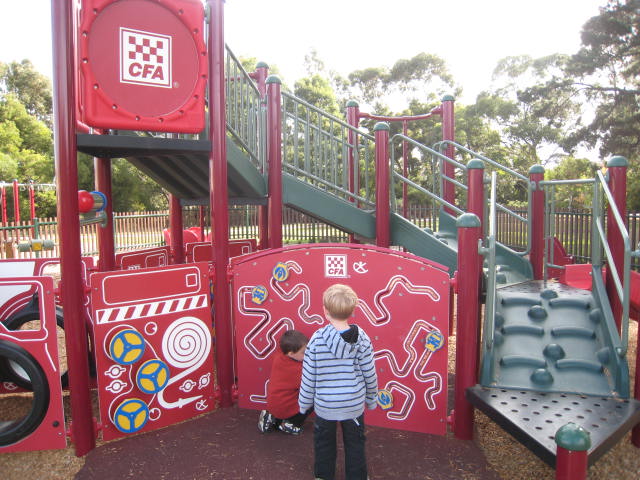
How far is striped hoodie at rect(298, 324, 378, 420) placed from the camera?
2605 mm

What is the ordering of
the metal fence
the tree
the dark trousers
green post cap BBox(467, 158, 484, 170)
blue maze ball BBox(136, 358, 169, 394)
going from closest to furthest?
the dark trousers, blue maze ball BBox(136, 358, 169, 394), green post cap BBox(467, 158, 484, 170), the metal fence, the tree

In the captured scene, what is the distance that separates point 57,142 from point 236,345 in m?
1.94

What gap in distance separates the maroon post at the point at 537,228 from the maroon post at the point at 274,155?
263cm

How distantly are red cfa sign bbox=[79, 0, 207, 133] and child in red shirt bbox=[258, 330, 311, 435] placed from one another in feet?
5.79

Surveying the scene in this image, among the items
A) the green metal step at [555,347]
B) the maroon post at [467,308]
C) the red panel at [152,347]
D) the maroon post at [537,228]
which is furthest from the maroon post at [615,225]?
the red panel at [152,347]

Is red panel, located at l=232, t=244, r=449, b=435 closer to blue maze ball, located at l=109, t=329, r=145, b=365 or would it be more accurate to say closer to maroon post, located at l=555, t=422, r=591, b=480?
blue maze ball, located at l=109, t=329, r=145, b=365

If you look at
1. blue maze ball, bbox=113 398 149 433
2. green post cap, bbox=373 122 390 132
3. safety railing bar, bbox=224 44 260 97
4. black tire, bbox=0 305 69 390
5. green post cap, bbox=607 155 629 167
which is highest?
safety railing bar, bbox=224 44 260 97

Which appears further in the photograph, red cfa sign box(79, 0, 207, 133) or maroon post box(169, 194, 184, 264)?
maroon post box(169, 194, 184, 264)

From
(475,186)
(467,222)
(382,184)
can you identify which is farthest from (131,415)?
(382,184)

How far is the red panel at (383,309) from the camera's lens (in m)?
3.38

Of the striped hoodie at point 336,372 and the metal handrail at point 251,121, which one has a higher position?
the metal handrail at point 251,121

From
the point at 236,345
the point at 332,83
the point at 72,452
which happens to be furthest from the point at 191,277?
the point at 332,83

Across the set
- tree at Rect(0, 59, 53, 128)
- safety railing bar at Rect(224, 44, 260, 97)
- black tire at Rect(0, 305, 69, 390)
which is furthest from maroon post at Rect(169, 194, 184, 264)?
tree at Rect(0, 59, 53, 128)

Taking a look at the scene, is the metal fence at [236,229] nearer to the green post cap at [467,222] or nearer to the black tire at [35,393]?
the green post cap at [467,222]
